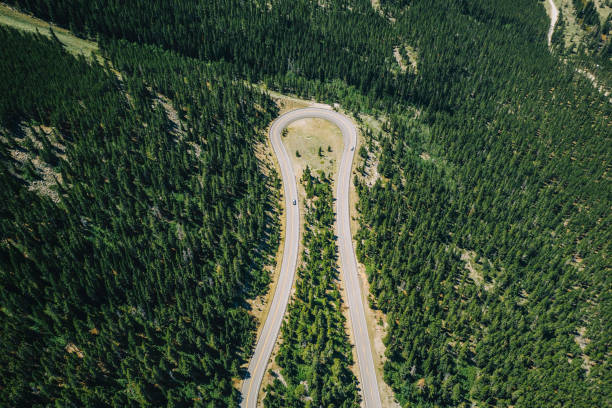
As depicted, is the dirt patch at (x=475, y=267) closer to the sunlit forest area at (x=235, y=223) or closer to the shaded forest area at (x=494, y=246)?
the shaded forest area at (x=494, y=246)

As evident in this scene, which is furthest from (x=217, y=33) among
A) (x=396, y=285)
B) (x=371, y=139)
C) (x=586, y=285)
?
(x=586, y=285)

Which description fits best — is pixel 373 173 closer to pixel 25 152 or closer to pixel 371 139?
pixel 371 139

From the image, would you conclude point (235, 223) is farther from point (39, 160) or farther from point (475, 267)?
point (475, 267)

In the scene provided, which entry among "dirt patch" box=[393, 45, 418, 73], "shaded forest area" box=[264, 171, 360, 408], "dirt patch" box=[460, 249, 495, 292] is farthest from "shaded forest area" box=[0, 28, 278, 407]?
"dirt patch" box=[393, 45, 418, 73]

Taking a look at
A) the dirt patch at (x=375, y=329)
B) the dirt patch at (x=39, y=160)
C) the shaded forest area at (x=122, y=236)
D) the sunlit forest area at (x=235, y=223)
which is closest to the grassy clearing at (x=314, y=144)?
the sunlit forest area at (x=235, y=223)

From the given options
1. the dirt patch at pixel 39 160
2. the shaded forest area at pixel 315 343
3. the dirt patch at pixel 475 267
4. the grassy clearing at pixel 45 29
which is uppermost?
the grassy clearing at pixel 45 29

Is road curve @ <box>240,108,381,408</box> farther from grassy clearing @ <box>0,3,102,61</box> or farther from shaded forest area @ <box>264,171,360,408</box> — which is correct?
grassy clearing @ <box>0,3,102,61</box>

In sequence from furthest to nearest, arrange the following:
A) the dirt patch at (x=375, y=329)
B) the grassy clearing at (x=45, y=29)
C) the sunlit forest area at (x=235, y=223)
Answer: the grassy clearing at (x=45, y=29), the dirt patch at (x=375, y=329), the sunlit forest area at (x=235, y=223)
